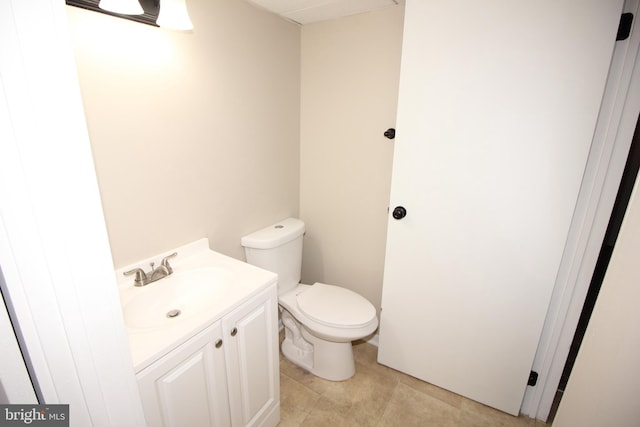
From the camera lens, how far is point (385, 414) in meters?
1.54

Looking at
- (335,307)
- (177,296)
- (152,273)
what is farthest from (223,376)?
(335,307)

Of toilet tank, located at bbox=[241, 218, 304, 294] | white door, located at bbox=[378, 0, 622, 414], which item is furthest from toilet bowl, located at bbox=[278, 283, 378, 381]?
white door, located at bbox=[378, 0, 622, 414]

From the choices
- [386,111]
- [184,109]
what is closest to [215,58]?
[184,109]

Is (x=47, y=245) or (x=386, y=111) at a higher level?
(x=386, y=111)

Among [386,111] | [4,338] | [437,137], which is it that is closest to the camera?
[4,338]

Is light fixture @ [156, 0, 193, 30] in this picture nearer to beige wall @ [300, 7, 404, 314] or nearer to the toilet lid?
beige wall @ [300, 7, 404, 314]

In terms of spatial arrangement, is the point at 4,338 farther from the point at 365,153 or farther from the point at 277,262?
the point at 365,153

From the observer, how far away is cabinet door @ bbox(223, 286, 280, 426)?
1.14 metres

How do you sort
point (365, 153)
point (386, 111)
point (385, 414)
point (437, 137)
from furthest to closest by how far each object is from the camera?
point (365, 153) < point (386, 111) < point (385, 414) < point (437, 137)

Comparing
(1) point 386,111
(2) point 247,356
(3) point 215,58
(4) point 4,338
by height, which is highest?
(3) point 215,58

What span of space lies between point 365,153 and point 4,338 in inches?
67.8

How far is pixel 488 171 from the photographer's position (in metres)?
1.32

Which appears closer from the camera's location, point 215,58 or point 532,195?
point 532,195

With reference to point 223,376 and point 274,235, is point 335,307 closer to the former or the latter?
point 274,235
